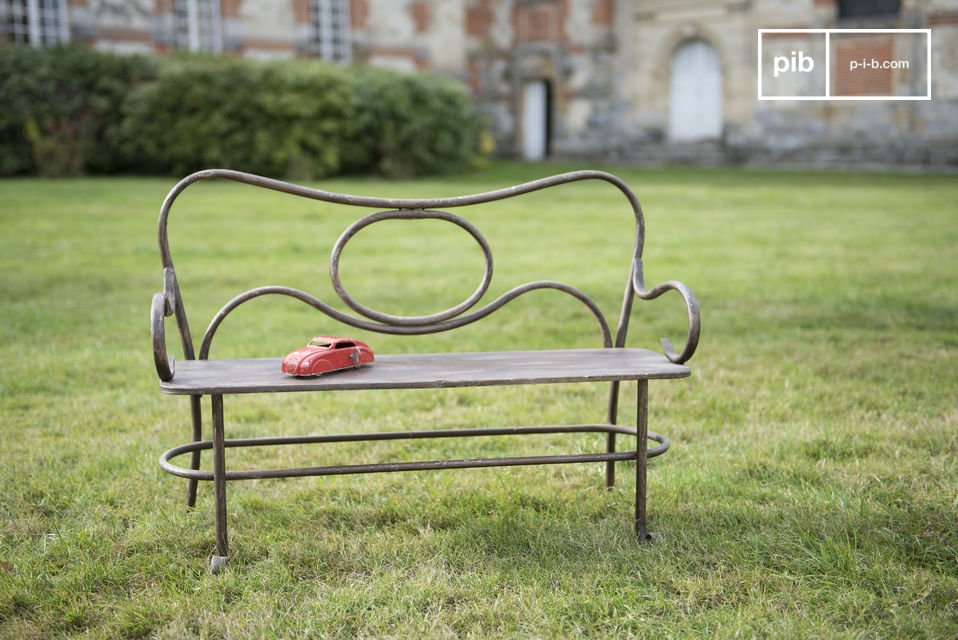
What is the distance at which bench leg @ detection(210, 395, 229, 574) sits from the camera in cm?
287

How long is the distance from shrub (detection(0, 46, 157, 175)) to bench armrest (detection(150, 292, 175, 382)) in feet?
52.3

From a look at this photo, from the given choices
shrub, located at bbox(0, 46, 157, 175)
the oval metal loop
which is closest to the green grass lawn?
the oval metal loop

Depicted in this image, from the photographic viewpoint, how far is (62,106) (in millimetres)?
17703

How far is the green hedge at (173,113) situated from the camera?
17359 millimetres

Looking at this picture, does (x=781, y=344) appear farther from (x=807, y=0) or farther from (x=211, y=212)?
(x=807, y=0)

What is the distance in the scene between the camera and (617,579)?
2.85 meters

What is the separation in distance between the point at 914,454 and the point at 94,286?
6.29m

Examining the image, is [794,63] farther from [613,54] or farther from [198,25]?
[198,25]

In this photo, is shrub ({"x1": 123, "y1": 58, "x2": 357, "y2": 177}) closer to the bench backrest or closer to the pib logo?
the pib logo

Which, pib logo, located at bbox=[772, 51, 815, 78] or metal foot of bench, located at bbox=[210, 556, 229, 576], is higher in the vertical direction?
pib logo, located at bbox=[772, 51, 815, 78]

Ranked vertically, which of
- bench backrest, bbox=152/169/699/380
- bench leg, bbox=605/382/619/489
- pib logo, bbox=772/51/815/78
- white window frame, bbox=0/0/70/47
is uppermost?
white window frame, bbox=0/0/70/47

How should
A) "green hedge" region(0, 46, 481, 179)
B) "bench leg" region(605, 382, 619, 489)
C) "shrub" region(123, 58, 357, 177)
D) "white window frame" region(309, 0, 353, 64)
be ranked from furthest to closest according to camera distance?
1. "white window frame" region(309, 0, 353, 64)
2. "shrub" region(123, 58, 357, 177)
3. "green hedge" region(0, 46, 481, 179)
4. "bench leg" region(605, 382, 619, 489)

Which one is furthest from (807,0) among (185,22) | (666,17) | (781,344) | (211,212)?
(781,344)

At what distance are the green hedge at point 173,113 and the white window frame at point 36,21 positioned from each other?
3.60 metres
